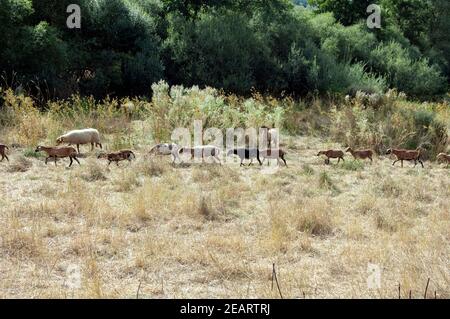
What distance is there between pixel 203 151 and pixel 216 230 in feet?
10.3

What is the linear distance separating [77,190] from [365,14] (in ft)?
70.9

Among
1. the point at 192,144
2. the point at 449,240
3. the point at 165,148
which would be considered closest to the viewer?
the point at 449,240

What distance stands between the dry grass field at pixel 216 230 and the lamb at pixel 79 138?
0.57 metres

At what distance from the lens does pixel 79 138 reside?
909 centimetres

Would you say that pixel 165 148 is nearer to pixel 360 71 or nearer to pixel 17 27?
pixel 17 27

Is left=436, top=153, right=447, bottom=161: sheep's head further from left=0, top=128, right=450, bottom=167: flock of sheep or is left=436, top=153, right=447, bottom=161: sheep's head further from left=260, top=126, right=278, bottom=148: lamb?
left=260, top=126, right=278, bottom=148: lamb

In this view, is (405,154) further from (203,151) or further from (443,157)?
(203,151)

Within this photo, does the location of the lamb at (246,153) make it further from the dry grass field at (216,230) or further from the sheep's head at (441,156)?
the sheep's head at (441,156)

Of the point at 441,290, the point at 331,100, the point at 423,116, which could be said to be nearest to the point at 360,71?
the point at 331,100

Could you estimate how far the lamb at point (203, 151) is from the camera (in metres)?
8.84

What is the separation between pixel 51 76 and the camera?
13047 millimetres

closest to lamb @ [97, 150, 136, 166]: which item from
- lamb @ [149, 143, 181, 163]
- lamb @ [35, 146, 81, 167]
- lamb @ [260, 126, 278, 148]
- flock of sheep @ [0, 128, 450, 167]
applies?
flock of sheep @ [0, 128, 450, 167]
